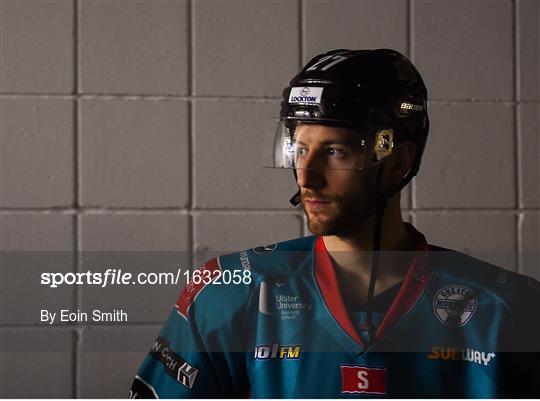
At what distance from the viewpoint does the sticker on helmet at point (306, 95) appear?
4.79ft

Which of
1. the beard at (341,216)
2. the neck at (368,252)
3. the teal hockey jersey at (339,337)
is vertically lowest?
the teal hockey jersey at (339,337)

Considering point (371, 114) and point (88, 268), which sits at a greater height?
point (371, 114)

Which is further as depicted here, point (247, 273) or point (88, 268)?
point (88, 268)

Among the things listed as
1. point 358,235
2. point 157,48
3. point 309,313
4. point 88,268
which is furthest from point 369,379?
point 157,48

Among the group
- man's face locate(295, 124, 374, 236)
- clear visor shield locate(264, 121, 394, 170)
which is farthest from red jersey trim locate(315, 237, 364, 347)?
clear visor shield locate(264, 121, 394, 170)

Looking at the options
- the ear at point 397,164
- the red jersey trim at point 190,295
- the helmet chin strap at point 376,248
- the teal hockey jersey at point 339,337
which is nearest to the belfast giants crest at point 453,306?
the teal hockey jersey at point 339,337

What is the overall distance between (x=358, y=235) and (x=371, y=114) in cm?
26

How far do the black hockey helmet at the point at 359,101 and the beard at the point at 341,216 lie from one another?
8 centimetres

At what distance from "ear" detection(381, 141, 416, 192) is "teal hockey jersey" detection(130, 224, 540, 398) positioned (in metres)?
0.16

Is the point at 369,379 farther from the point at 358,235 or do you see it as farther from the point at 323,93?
the point at 323,93

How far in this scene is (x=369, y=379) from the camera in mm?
1477

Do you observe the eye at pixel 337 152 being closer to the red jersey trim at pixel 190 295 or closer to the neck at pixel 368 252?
the neck at pixel 368 252

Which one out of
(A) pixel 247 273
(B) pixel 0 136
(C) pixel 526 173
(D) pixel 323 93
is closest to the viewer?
(D) pixel 323 93

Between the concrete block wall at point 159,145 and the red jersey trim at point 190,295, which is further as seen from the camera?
the concrete block wall at point 159,145
